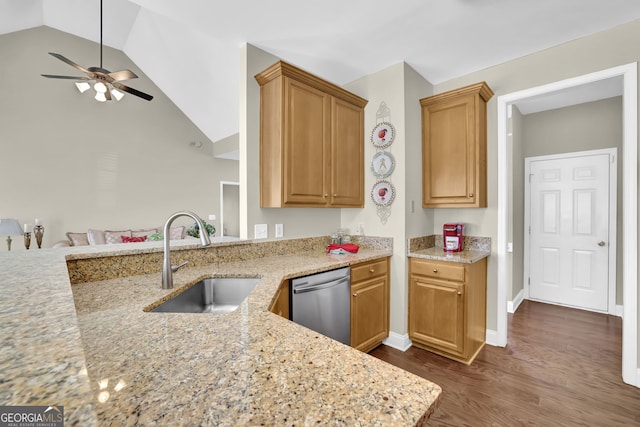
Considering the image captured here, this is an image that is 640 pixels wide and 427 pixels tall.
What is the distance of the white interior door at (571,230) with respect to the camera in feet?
11.8

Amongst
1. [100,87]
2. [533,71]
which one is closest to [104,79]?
[100,87]

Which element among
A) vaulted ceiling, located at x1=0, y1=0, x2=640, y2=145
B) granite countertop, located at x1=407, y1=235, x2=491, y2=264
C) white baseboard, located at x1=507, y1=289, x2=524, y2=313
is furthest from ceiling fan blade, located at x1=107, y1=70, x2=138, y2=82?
white baseboard, located at x1=507, y1=289, x2=524, y2=313

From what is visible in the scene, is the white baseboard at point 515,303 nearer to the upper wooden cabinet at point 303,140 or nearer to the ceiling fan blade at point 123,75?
the upper wooden cabinet at point 303,140

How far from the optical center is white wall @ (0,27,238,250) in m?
4.18

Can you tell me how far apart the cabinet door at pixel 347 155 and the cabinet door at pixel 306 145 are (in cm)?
9

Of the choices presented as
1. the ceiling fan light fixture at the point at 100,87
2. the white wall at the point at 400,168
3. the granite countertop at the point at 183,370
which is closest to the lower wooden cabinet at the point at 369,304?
the white wall at the point at 400,168

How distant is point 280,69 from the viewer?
2.24 metres

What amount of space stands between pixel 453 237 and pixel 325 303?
1.48m

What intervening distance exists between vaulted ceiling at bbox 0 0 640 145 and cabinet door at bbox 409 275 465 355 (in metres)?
2.09

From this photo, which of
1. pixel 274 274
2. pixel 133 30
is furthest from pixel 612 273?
pixel 133 30

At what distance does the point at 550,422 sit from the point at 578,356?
114cm

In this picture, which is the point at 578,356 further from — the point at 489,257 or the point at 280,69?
the point at 280,69

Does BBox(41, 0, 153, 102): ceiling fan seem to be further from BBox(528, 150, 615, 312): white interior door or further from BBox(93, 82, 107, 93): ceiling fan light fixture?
BBox(528, 150, 615, 312): white interior door

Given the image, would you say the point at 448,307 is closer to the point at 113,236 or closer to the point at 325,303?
the point at 325,303
